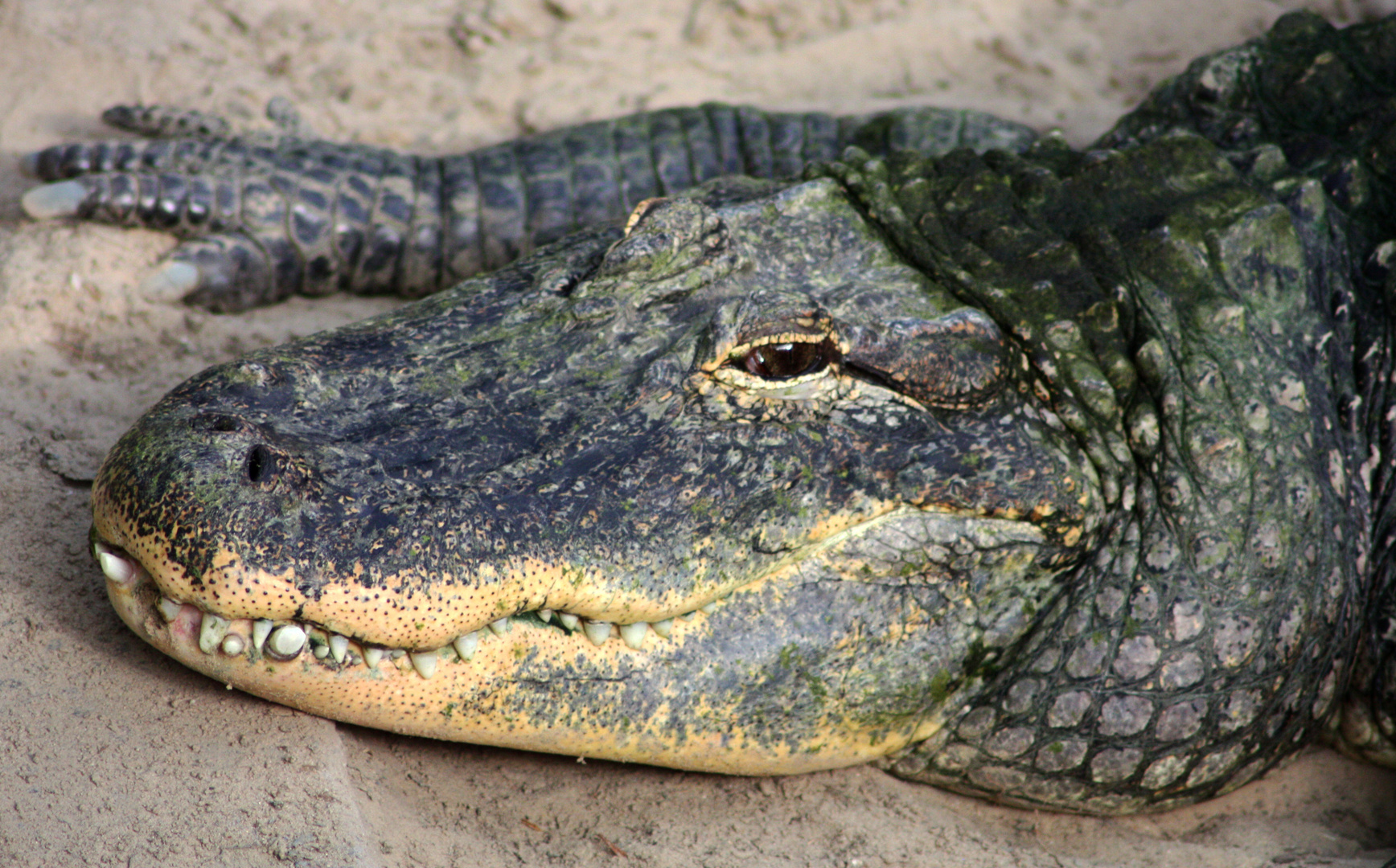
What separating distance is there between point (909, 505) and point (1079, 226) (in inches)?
37.9

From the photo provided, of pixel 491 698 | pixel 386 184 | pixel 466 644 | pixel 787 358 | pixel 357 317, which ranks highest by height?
pixel 787 358

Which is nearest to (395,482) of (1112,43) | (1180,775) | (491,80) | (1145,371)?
(1145,371)

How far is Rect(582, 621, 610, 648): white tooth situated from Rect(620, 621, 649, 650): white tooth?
0.11ft

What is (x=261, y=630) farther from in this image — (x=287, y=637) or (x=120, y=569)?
(x=120, y=569)

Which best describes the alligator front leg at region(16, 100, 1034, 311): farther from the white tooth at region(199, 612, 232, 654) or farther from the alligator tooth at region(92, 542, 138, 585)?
the white tooth at region(199, 612, 232, 654)

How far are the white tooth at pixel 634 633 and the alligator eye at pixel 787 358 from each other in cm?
59

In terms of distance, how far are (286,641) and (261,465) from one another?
1.04ft

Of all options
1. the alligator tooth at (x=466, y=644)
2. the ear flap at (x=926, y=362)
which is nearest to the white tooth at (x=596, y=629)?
the alligator tooth at (x=466, y=644)

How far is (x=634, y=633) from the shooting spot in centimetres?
223

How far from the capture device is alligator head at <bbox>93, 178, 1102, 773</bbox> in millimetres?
1967

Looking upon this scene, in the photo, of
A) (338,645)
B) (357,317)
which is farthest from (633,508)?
(357,317)

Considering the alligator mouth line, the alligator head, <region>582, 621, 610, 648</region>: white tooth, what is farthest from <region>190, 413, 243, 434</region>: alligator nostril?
<region>582, 621, 610, 648</region>: white tooth

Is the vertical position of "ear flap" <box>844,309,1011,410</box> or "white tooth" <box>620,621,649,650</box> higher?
"ear flap" <box>844,309,1011,410</box>

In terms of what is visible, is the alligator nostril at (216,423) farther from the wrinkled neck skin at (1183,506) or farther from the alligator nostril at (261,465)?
the wrinkled neck skin at (1183,506)
